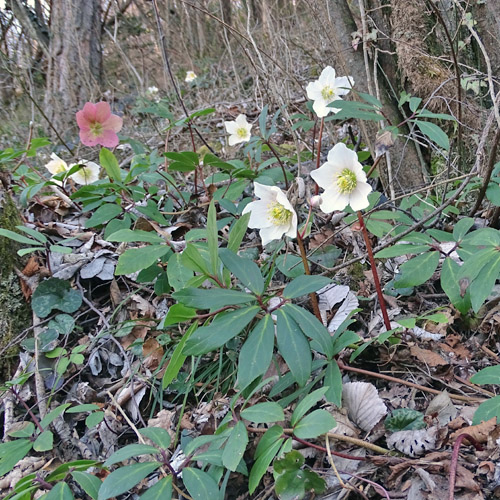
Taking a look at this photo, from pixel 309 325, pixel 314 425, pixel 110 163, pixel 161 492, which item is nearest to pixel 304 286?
pixel 309 325

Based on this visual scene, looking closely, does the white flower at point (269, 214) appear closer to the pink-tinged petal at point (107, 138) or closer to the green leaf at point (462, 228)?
the green leaf at point (462, 228)

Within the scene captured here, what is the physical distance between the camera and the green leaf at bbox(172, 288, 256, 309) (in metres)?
0.98

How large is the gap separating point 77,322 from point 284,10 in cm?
363

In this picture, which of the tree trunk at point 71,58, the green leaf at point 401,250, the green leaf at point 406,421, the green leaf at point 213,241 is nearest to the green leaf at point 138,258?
the green leaf at point 213,241

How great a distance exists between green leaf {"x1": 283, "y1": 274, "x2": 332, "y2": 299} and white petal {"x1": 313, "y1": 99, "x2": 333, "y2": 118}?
0.70m

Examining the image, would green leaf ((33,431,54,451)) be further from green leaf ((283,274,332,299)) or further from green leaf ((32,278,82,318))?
green leaf ((283,274,332,299))

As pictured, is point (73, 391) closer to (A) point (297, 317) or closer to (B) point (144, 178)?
(B) point (144, 178)

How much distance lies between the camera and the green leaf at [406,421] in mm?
1125

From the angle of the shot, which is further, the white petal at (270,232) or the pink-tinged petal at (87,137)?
the pink-tinged petal at (87,137)

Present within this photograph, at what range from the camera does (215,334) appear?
97 centimetres

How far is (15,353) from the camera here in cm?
177

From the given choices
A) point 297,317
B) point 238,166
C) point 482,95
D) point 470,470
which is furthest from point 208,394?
point 482,95

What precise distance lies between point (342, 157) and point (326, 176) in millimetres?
69

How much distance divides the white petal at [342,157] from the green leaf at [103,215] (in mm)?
1040
